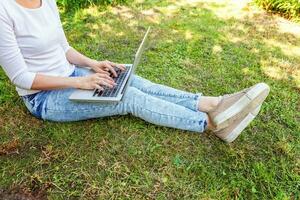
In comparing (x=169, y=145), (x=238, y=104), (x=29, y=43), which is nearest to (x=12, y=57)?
(x=29, y=43)

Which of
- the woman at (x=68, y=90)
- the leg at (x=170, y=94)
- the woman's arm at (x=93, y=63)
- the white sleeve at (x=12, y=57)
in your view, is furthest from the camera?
the woman's arm at (x=93, y=63)

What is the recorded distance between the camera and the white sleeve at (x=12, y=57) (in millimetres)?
2457

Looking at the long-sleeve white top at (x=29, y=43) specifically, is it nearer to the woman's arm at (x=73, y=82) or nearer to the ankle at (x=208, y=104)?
the woman's arm at (x=73, y=82)

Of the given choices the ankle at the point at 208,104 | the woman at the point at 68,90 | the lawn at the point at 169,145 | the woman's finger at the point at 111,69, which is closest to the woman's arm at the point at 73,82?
A: the woman at the point at 68,90

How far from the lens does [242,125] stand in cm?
275

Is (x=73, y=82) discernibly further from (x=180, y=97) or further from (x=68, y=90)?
(x=180, y=97)

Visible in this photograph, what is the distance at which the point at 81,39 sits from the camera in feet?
14.8

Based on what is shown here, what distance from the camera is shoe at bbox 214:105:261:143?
2734 millimetres

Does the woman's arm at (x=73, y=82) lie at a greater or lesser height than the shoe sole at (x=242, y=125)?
greater

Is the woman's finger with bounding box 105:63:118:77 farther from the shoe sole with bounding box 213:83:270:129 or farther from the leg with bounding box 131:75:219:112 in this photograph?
the shoe sole with bounding box 213:83:270:129

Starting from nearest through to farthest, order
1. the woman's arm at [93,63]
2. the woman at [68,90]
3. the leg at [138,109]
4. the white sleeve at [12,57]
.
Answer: the white sleeve at [12,57] < the woman at [68,90] < the leg at [138,109] < the woman's arm at [93,63]

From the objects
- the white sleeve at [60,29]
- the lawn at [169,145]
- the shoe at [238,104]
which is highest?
the white sleeve at [60,29]

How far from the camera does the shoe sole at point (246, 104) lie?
2.64 metres

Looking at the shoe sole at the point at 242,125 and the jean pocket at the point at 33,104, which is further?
the jean pocket at the point at 33,104
